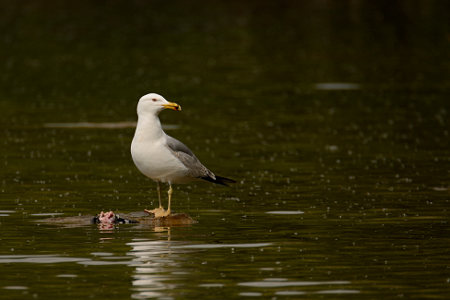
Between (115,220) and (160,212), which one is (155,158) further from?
(115,220)

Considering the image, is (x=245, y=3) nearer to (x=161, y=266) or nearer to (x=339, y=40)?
(x=339, y=40)

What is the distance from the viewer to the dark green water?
16156 mm

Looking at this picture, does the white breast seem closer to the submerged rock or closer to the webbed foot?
the webbed foot

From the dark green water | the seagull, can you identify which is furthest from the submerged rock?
the dark green water

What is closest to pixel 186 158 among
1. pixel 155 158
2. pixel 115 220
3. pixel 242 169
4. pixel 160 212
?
pixel 155 158

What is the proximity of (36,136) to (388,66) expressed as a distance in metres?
22.7

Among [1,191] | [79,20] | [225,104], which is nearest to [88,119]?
[225,104]

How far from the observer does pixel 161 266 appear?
651 inches

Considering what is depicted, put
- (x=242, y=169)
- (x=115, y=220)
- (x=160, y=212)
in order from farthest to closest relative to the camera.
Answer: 1. (x=242, y=169)
2. (x=160, y=212)
3. (x=115, y=220)

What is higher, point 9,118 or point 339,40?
point 339,40

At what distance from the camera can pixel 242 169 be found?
26.6m

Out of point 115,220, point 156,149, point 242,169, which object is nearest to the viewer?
point 156,149

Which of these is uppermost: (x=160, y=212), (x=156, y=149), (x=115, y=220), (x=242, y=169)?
(x=156, y=149)

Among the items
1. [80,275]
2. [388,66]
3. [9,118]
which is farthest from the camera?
[388,66]
